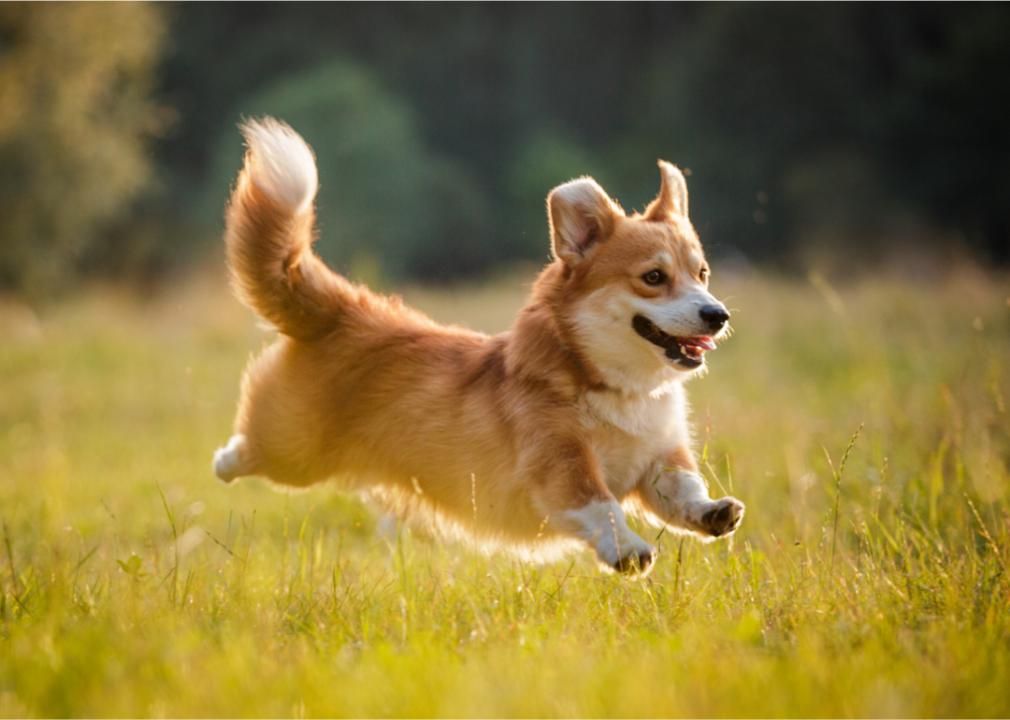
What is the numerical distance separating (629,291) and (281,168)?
1.58 meters

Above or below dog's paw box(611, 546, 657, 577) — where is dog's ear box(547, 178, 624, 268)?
above

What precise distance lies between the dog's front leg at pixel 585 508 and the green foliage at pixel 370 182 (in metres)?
20.5

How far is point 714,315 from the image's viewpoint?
3.63 metres

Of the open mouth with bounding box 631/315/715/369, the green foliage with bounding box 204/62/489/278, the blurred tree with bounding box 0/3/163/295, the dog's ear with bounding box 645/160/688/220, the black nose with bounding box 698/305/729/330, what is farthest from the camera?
the green foliage with bounding box 204/62/489/278

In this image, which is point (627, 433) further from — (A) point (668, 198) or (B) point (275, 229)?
(B) point (275, 229)

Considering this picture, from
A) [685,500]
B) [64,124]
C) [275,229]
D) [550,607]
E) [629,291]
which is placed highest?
[64,124]

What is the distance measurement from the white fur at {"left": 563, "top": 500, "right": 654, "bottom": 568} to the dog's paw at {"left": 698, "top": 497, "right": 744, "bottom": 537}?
292 mm

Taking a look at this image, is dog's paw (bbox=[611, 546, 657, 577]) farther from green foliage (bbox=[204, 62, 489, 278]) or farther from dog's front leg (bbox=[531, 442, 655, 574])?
green foliage (bbox=[204, 62, 489, 278])

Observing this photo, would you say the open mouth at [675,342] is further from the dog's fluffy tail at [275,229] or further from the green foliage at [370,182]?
the green foliage at [370,182]

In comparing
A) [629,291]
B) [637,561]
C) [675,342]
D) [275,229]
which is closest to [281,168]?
[275,229]

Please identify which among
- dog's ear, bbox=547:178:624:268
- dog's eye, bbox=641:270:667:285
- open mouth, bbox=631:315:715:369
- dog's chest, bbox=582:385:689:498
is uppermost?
dog's ear, bbox=547:178:624:268

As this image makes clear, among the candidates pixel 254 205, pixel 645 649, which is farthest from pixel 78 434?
pixel 645 649

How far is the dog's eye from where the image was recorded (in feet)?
12.5

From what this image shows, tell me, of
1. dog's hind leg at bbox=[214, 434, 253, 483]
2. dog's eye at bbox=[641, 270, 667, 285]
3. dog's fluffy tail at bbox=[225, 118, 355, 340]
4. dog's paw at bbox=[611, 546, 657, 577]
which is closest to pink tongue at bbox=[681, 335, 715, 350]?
dog's eye at bbox=[641, 270, 667, 285]
